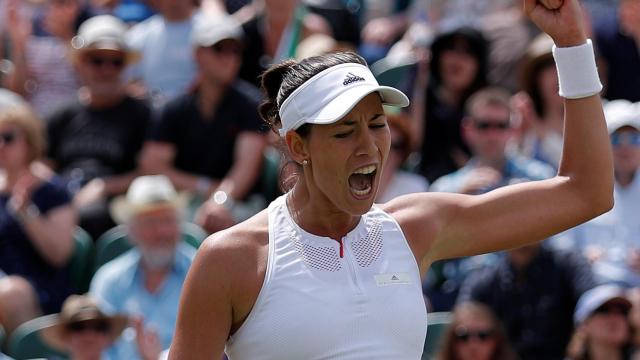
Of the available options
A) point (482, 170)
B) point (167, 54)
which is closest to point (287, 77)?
point (482, 170)

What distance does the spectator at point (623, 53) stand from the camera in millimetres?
7820

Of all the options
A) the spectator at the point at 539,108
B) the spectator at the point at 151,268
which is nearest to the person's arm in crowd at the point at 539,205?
the spectator at the point at 151,268

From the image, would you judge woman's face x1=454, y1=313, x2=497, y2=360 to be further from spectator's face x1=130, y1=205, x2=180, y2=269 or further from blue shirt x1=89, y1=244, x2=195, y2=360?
spectator's face x1=130, y1=205, x2=180, y2=269

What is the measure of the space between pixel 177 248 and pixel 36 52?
3.07 m

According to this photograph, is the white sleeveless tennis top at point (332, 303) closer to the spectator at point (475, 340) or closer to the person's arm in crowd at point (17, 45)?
the spectator at point (475, 340)

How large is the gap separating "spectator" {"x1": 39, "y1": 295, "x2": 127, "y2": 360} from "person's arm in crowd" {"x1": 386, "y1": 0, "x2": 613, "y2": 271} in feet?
9.78

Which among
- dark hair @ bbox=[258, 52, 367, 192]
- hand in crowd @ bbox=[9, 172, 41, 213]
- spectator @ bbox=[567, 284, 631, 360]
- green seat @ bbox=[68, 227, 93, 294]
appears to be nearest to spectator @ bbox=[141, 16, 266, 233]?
green seat @ bbox=[68, 227, 93, 294]

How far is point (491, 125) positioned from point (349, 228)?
150 inches

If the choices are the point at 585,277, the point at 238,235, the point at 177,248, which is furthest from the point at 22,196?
the point at 238,235

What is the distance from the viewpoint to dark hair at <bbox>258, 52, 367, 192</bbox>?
3.01 metres

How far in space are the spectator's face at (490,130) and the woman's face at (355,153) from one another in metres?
3.85

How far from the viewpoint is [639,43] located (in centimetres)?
788

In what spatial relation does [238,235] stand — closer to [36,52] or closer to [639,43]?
[639,43]

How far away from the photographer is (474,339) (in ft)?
18.8
